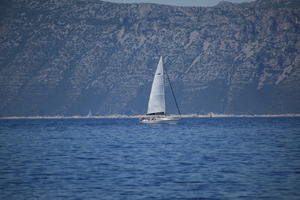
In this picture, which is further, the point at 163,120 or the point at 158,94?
the point at 163,120

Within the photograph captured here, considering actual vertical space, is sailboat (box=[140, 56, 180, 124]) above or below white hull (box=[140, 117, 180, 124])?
above

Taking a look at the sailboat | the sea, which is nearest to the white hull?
the sailboat

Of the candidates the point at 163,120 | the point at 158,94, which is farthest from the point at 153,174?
the point at 163,120

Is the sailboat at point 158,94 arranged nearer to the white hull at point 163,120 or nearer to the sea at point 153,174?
the white hull at point 163,120

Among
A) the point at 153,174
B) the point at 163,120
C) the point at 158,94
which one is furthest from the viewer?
the point at 163,120

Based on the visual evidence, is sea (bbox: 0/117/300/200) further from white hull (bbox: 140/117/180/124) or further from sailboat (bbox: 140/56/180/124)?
white hull (bbox: 140/117/180/124)

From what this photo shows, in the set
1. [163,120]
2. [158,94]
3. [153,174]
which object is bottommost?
[163,120]

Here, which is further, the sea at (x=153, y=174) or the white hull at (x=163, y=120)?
the white hull at (x=163, y=120)

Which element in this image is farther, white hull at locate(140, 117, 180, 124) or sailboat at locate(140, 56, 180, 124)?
white hull at locate(140, 117, 180, 124)

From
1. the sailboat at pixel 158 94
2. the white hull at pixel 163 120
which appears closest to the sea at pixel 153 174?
the sailboat at pixel 158 94

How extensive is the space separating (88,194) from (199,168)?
35.3 feet

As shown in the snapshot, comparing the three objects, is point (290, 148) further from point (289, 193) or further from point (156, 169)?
point (289, 193)

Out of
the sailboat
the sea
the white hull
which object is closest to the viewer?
the sea

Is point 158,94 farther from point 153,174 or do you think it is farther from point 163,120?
point 153,174
